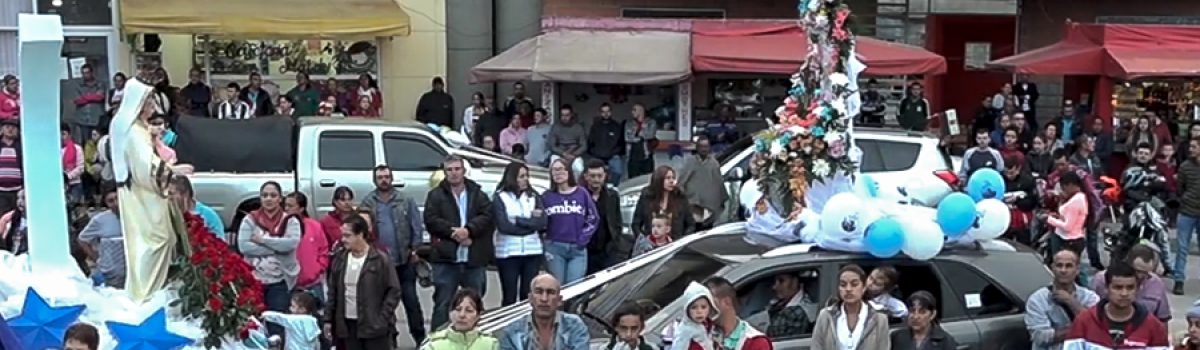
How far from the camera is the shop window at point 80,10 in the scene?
805 inches

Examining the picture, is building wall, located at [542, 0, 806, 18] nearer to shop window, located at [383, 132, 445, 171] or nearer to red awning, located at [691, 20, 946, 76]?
red awning, located at [691, 20, 946, 76]

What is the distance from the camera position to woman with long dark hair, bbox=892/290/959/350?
7242mm

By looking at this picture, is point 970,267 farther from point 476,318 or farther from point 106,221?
point 106,221

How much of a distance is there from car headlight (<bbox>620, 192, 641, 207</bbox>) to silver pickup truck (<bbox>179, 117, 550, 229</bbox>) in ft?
3.17

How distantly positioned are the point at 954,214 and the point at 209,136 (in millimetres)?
8701

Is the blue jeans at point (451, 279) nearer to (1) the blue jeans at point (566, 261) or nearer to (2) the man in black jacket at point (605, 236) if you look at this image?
(1) the blue jeans at point (566, 261)

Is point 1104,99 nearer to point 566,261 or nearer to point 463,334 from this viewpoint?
point 566,261

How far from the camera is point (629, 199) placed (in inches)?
527

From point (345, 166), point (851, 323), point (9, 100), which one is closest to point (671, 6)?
point (345, 166)

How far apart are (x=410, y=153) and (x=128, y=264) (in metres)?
6.77

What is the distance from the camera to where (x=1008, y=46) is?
899 inches

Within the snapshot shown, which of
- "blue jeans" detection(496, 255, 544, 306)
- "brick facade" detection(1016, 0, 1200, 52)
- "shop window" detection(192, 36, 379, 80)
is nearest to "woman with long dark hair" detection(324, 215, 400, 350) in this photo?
"blue jeans" detection(496, 255, 544, 306)

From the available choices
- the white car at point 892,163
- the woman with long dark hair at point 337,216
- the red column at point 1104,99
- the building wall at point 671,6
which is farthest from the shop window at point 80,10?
the red column at point 1104,99

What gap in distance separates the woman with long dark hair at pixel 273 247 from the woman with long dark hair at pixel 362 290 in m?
0.68
